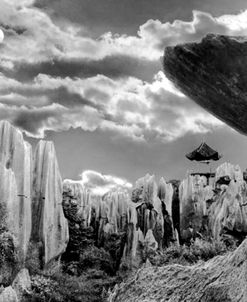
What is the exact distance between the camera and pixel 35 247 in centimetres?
3152

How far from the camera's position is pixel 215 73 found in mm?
6301

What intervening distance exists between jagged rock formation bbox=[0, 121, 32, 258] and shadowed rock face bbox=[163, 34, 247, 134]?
77.6 ft

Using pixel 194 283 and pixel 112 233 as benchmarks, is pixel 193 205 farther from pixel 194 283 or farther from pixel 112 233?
pixel 194 283

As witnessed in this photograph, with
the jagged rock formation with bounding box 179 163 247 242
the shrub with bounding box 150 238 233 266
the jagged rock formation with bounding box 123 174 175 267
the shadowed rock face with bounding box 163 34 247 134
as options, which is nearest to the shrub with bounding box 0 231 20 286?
the shrub with bounding box 150 238 233 266

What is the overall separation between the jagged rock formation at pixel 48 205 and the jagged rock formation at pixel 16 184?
39.7 inches

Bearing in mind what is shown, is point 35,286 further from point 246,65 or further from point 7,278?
point 246,65

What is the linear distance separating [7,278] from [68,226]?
8.53 meters

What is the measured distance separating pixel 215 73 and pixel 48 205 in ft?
91.5

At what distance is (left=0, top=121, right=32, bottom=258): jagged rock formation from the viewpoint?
30.0 metres

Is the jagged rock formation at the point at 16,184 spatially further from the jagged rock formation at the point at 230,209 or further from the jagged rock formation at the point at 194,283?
the jagged rock formation at the point at 194,283

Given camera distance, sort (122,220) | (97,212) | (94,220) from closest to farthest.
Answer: (94,220) < (97,212) < (122,220)

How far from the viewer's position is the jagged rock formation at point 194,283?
7184 millimetres

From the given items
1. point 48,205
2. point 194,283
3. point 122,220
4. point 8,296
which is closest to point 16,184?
point 48,205

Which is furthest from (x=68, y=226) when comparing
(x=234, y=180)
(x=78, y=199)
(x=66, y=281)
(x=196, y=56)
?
(x=196, y=56)
